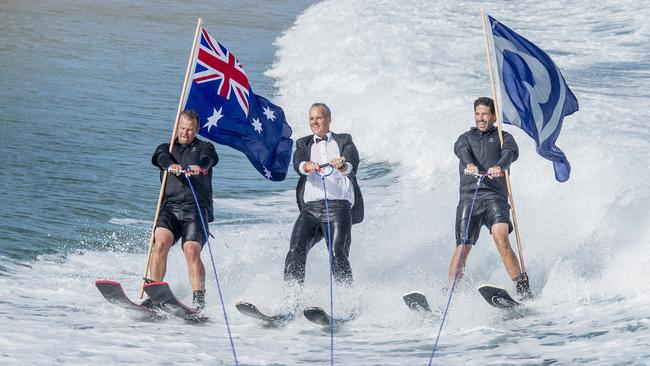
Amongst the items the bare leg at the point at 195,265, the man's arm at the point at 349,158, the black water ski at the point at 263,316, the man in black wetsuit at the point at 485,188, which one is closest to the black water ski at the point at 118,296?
the bare leg at the point at 195,265

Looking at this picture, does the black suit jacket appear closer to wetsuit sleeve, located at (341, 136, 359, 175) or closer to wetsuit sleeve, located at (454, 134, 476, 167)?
wetsuit sleeve, located at (341, 136, 359, 175)

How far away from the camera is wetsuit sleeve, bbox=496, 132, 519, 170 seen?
8828mm

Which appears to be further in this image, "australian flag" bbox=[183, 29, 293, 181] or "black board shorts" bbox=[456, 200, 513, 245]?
"australian flag" bbox=[183, 29, 293, 181]

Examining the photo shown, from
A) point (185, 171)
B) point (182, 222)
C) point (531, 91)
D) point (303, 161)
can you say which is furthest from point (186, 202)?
point (531, 91)

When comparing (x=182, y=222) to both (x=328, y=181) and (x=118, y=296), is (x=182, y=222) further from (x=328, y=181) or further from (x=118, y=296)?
(x=328, y=181)

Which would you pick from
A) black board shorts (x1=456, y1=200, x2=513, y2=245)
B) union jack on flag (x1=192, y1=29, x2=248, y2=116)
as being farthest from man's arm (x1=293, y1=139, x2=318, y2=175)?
black board shorts (x1=456, y1=200, x2=513, y2=245)

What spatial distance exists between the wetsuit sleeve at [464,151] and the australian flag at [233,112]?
5.69ft

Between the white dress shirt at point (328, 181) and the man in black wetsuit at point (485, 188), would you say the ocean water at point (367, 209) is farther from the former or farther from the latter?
the white dress shirt at point (328, 181)

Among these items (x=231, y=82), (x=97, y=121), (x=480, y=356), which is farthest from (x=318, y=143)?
(x=97, y=121)

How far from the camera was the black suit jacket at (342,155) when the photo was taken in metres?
9.02

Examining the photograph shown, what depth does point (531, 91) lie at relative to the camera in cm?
954

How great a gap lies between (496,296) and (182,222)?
99.3 inches

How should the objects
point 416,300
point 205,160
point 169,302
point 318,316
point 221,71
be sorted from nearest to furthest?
point 318,316, point 169,302, point 416,300, point 205,160, point 221,71

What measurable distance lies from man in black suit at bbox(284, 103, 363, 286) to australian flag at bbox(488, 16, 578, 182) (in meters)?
1.43
